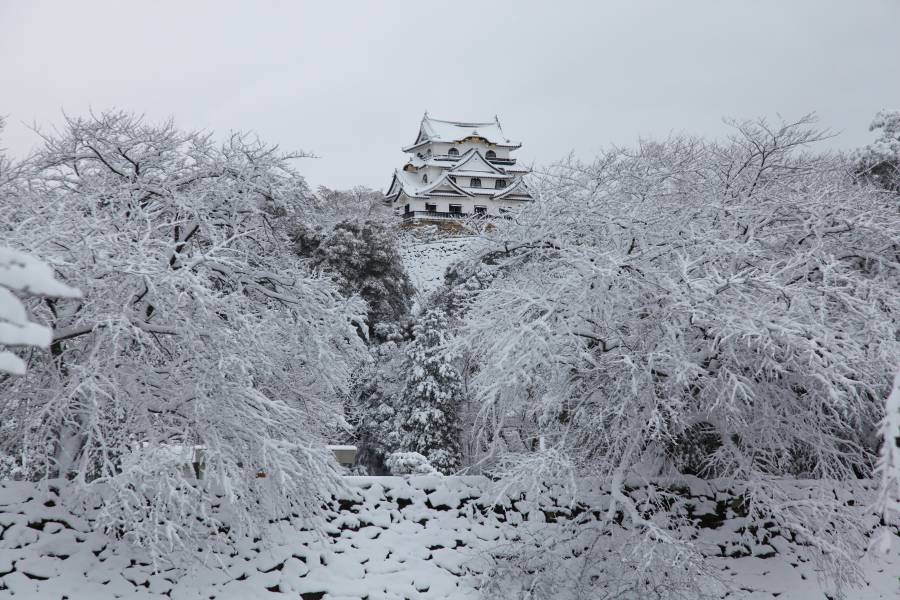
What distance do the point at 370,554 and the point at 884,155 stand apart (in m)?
18.4

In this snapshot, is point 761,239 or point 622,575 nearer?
point 622,575

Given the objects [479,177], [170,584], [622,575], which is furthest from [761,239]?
[479,177]

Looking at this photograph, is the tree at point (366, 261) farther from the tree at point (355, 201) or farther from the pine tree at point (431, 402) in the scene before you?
the tree at point (355, 201)

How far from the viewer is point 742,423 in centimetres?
816

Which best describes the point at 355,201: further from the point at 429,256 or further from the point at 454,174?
the point at 454,174

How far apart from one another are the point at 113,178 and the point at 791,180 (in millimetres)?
11033

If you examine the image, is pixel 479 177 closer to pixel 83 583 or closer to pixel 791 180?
pixel 791 180

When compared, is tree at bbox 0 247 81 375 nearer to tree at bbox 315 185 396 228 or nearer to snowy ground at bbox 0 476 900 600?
snowy ground at bbox 0 476 900 600

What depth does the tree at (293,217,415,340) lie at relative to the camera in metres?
23.0

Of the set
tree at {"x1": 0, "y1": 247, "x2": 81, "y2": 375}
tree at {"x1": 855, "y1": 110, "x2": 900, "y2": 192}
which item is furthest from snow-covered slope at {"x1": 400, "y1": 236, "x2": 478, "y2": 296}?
tree at {"x1": 0, "y1": 247, "x2": 81, "y2": 375}

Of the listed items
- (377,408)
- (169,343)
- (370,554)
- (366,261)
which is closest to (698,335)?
(370,554)

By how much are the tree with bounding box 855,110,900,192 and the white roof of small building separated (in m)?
34.3

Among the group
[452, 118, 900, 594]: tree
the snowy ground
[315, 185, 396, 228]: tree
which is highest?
[315, 185, 396, 228]: tree

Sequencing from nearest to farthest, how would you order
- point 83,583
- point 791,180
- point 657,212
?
point 83,583, point 657,212, point 791,180
